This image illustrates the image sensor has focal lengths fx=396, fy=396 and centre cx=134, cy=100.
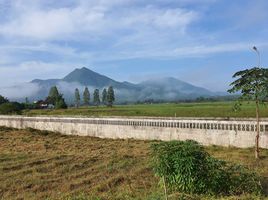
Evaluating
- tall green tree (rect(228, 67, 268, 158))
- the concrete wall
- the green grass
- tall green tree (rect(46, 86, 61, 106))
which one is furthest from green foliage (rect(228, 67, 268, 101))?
tall green tree (rect(46, 86, 61, 106))

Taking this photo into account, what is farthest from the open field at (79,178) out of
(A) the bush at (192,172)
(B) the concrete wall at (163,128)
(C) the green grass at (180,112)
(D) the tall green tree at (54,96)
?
(D) the tall green tree at (54,96)

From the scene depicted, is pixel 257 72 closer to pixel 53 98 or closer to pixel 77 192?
pixel 77 192

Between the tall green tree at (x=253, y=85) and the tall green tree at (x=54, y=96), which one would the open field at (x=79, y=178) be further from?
the tall green tree at (x=54, y=96)

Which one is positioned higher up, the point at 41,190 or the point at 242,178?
the point at 242,178

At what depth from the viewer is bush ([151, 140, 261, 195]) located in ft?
36.9

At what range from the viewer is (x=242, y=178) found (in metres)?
12.3

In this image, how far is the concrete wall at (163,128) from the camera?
29500mm

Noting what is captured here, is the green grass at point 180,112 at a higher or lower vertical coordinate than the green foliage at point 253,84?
lower

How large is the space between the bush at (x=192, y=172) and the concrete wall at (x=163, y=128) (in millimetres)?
16696

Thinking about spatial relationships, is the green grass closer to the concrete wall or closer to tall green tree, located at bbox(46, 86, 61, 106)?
the concrete wall

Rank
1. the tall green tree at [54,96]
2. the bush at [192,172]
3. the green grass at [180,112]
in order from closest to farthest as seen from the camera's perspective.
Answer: the bush at [192,172] → the green grass at [180,112] → the tall green tree at [54,96]

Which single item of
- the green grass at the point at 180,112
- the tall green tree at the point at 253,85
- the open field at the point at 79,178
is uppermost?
the tall green tree at the point at 253,85

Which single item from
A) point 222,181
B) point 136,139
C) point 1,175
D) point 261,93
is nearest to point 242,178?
point 222,181

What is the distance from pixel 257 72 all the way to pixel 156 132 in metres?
19.0
